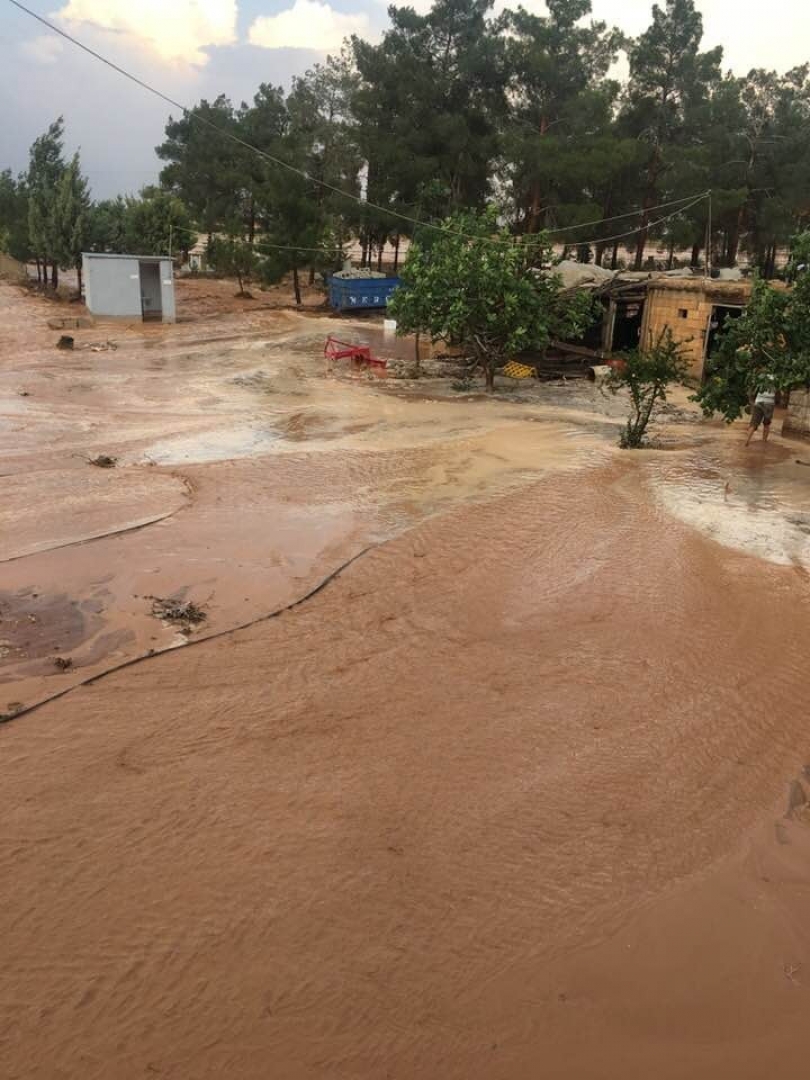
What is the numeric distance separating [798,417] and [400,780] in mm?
14011

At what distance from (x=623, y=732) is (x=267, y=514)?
20.3ft

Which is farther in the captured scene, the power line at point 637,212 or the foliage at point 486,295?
the power line at point 637,212

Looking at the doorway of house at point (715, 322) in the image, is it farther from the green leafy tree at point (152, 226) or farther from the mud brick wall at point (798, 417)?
the green leafy tree at point (152, 226)

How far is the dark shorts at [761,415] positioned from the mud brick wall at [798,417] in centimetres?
95

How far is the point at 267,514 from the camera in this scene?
1123 centimetres

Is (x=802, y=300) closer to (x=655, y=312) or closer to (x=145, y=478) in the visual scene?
(x=655, y=312)

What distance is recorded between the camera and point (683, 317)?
2158 centimetres

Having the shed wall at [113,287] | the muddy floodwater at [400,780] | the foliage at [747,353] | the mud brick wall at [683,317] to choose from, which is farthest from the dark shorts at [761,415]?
the shed wall at [113,287]

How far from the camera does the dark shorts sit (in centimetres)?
1571

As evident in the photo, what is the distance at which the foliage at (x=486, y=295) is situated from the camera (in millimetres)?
19047

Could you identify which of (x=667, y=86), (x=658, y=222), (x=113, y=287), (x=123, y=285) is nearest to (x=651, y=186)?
(x=658, y=222)

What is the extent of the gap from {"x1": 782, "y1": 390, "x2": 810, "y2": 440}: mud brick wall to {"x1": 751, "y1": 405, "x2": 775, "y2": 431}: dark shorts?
0.95 m

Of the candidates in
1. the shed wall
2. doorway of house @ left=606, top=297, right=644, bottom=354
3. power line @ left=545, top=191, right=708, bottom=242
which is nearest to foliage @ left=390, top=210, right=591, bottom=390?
doorway of house @ left=606, top=297, right=644, bottom=354

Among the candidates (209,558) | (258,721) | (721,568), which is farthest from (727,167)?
(258,721)
